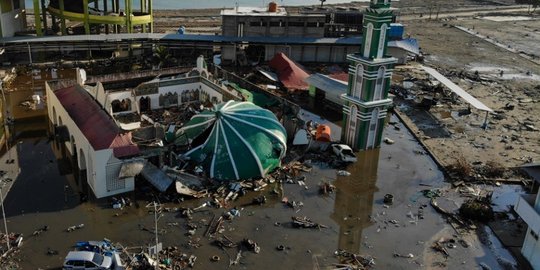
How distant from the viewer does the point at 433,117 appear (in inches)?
1692

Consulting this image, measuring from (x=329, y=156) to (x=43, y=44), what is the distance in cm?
3488

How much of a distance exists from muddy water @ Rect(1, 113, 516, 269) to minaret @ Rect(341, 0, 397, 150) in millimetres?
4075

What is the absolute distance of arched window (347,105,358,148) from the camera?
34.3m

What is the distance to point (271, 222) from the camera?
86.0 feet

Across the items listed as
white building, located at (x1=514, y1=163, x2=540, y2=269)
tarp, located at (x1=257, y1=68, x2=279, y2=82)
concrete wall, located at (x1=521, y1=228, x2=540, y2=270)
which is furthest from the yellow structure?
concrete wall, located at (x1=521, y1=228, x2=540, y2=270)

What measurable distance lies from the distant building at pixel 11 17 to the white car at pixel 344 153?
39.8 m

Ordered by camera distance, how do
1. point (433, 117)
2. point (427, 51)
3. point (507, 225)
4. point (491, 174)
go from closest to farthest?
point (507, 225)
point (491, 174)
point (433, 117)
point (427, 51)

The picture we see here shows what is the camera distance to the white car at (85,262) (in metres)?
21.1

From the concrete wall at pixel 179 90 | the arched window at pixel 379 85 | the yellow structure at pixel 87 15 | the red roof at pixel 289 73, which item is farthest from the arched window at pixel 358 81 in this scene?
the yellow structure at pixel 87 15

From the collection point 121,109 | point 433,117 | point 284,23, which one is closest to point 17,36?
point 121,109

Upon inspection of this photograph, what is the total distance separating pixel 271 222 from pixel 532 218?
12388 mm

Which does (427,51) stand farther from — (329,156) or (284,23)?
(329,156)

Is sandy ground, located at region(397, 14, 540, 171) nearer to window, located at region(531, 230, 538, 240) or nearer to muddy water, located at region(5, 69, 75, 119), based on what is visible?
window, located at region(531, 230, 538, 240)

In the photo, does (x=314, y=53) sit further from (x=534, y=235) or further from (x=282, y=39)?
(x=534, y=235)
